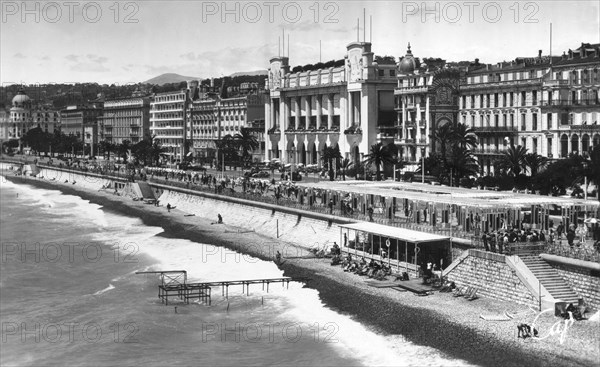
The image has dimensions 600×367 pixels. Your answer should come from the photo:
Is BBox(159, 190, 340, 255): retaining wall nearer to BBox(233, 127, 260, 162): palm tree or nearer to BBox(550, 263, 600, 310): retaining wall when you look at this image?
BBox(550, 263, 600, 310): retaining wall

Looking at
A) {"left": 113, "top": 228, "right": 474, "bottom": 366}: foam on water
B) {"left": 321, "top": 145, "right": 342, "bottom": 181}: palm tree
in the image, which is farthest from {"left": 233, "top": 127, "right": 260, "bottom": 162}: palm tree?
{"left": 113, "top": 228, "right": 474, "bottom": 366}: foam on water

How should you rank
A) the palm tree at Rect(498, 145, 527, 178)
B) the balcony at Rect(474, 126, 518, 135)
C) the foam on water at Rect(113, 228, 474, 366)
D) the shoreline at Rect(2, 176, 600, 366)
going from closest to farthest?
the shoreline at Rect(2, 176, 600, 366), the foam on water at Rect(113, 228, 474, 366), the palm tree at Rect(498, 145, 527, 178), the balcony at Rect(474, 126, 518, 135)

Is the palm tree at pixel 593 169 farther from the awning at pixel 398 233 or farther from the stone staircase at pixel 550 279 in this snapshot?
the stone staircase at pixel 550 279

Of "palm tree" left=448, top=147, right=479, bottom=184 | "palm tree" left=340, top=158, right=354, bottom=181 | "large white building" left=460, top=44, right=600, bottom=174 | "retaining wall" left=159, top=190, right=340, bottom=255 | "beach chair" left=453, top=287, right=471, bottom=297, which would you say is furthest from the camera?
"palm tree" left=340, top=158, right=354, bottom=181

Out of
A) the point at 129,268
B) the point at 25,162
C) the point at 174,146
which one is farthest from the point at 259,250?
the point at 25,162

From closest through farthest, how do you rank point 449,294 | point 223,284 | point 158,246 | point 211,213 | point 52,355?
point 52,355, point 449,294, point 223,284, point 158,246, point 211,213

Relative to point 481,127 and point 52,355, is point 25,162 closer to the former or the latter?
point 481,127
